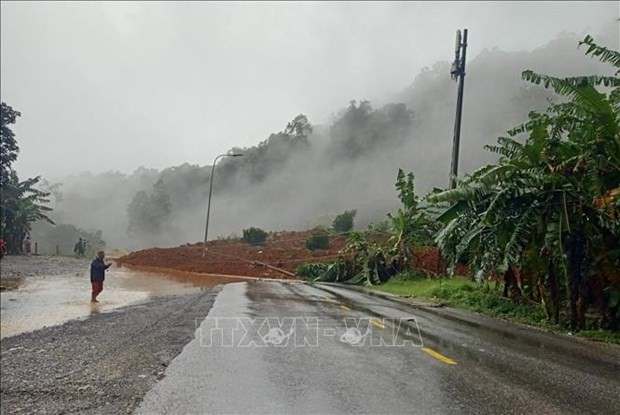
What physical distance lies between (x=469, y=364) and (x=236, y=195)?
3664 inches

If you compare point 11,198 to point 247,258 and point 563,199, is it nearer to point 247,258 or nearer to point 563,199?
point 247,258

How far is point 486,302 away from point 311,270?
21894 millimetres

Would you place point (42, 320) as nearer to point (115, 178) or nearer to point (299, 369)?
point (299, 369)

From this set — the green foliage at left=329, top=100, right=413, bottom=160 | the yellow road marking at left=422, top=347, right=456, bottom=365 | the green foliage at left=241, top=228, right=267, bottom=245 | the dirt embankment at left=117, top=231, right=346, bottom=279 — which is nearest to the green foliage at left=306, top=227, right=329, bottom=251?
the dirt embankment at left=117, top=231, right=346, bottom=279

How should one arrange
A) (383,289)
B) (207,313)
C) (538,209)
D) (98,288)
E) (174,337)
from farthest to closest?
(383,289) < (98,288) < (207,313) < (538,209) < (174,337)

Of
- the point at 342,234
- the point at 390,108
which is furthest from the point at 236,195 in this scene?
the point at 342,234

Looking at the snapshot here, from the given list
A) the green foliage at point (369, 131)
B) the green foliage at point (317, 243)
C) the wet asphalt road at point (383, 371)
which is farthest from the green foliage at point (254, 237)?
the wet asphalt road at point (383, 371)

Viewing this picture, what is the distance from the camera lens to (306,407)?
15.5 feet

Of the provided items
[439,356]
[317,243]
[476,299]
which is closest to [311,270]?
[317,243]

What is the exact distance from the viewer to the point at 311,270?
36.2 m

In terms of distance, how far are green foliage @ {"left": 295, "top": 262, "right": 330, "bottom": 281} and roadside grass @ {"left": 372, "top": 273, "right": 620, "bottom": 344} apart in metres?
12.0

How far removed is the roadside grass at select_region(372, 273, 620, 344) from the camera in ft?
35.7

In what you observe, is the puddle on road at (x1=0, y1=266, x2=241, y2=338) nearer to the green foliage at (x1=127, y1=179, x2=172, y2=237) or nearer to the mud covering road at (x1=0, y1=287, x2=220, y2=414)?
the mud covering road at (x1=0, y1=287, x2=220, y2=414)

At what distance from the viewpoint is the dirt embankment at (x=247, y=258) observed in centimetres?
3694
